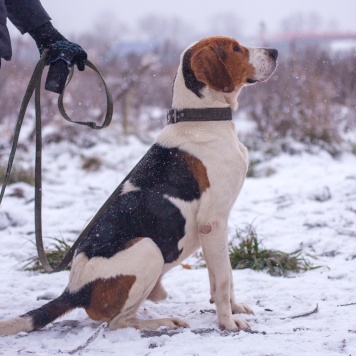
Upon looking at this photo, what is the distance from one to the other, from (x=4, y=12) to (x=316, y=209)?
3543 mm

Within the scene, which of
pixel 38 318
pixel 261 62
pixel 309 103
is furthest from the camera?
pixel 309 103

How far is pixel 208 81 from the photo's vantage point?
308 cm

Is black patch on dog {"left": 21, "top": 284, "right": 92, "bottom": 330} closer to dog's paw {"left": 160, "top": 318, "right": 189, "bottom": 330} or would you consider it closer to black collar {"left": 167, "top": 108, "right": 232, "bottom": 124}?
dog's paw {"left": 160, "top": 318, "right": 189, "bottom": 330}

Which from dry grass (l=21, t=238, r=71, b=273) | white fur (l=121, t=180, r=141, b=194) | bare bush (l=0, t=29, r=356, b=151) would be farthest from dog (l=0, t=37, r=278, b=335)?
bare bush (l=0, t=29, r=356, b=151)

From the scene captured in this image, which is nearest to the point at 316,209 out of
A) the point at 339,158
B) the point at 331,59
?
the point at 339,158

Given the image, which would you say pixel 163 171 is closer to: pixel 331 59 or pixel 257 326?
pixel 257 326

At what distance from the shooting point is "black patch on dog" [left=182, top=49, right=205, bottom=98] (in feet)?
10.2

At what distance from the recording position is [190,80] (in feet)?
10.3

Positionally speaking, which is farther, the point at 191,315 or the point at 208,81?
the point at 191,315

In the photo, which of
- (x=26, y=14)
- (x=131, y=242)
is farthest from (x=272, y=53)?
(x=26, y=14)

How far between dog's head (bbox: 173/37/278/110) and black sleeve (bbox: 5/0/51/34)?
909mm

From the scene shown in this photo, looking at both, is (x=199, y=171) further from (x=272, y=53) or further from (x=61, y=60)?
(x=61, y=60)

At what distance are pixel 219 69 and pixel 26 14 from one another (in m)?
1.22

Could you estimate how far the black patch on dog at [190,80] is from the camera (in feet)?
10.2
